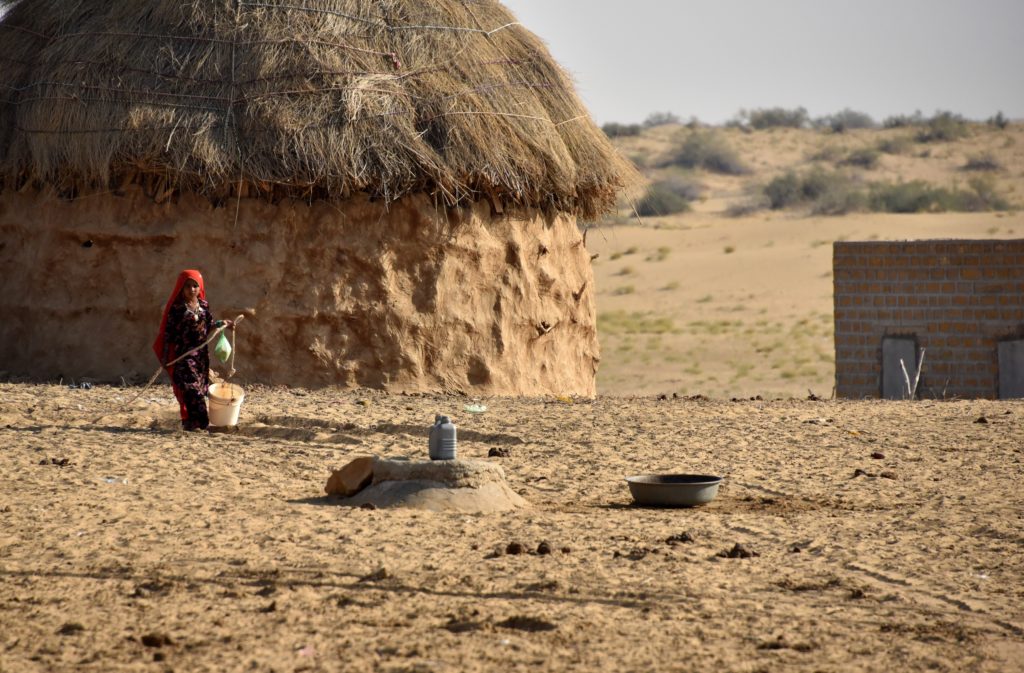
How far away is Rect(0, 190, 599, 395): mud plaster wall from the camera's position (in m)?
9.89

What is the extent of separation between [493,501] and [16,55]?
668cm

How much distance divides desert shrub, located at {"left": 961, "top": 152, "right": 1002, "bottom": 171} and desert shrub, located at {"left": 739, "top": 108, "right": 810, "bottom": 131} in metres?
11.1

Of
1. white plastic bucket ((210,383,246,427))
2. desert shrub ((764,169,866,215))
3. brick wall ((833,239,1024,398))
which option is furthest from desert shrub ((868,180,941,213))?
white plastic bucket ((210,383,246,427))

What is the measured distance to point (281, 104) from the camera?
9805 millimetres

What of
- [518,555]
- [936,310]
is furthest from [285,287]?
[936,310]

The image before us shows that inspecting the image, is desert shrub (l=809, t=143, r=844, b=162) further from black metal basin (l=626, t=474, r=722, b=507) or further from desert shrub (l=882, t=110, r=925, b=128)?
black metal basin (l=626, t=474, r=722, b=507)

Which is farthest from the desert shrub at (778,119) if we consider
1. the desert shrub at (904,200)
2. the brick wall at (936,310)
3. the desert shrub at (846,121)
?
the brick wall at (936,310)

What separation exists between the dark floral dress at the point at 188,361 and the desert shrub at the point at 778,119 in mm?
50755

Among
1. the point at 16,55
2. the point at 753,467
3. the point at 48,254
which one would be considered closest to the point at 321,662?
the point at 753,467

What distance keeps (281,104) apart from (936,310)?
616 centimetres

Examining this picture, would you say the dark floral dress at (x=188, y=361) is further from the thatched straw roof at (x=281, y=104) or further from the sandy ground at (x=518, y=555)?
the thatched straw roof at (x=281, y=104)

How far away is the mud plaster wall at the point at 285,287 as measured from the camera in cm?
989

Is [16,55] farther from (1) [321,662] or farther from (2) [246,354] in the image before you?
(1) [321,662]

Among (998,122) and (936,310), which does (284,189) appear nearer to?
(936,310)
